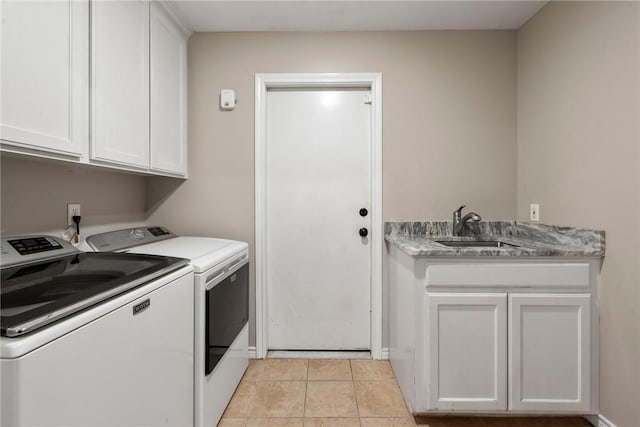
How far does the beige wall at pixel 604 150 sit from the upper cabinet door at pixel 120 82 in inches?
89.9

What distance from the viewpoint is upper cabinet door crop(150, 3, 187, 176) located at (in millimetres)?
1761

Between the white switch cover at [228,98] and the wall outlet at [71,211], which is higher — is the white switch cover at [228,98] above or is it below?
above

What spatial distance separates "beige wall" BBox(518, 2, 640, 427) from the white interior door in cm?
110

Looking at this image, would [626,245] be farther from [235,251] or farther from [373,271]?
[235,251]

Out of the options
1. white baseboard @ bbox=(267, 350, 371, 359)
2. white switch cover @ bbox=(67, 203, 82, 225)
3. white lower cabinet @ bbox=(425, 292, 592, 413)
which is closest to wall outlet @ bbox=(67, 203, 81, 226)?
white switch cover @ bbox=(67, 203, 82, 225)

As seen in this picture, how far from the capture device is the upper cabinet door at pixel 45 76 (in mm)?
967

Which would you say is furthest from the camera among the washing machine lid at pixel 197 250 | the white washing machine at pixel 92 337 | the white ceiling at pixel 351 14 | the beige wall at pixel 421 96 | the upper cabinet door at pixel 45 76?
the beige wall at pixel 421 96

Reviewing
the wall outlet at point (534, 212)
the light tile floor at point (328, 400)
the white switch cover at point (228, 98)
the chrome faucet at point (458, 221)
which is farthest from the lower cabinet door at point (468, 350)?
the white switch cover at point (228, 98)

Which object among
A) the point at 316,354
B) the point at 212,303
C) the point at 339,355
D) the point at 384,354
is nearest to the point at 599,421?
the point at 384,354

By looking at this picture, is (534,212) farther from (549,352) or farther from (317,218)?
(317,218)

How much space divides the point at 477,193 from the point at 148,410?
2177 mm

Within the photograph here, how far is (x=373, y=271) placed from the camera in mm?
2191

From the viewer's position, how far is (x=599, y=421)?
1499 mm

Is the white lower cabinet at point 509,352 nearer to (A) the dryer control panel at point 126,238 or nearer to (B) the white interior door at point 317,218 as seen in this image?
(B) the white interior door at point 317,218
